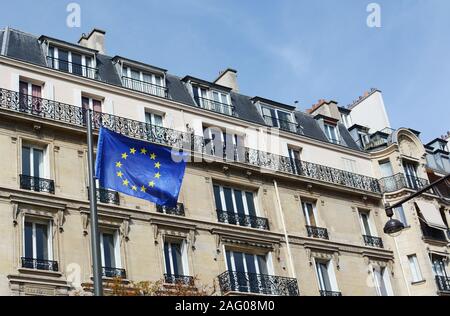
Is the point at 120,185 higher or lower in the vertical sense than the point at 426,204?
lower

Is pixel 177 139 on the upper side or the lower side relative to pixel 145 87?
lower

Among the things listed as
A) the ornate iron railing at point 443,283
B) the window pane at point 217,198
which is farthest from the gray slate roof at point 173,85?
the ornate iron railing at point 443,283

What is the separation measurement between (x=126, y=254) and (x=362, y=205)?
456 inches

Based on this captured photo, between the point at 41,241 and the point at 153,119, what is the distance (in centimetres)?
685

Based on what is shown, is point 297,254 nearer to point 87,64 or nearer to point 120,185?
point 87,64

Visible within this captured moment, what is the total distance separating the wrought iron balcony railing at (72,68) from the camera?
2302cm

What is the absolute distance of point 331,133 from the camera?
100 feet

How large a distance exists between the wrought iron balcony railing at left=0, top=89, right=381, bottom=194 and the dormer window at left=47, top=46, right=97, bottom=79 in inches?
69.4

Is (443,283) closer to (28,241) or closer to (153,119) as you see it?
(153,119)

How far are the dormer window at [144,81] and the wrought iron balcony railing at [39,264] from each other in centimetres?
783

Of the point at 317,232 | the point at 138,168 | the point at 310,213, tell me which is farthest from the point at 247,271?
the point at 138,168

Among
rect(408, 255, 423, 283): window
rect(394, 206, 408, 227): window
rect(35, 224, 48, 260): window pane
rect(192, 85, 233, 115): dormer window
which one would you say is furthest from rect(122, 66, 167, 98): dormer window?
rect(408, 255, 423, 283): window
